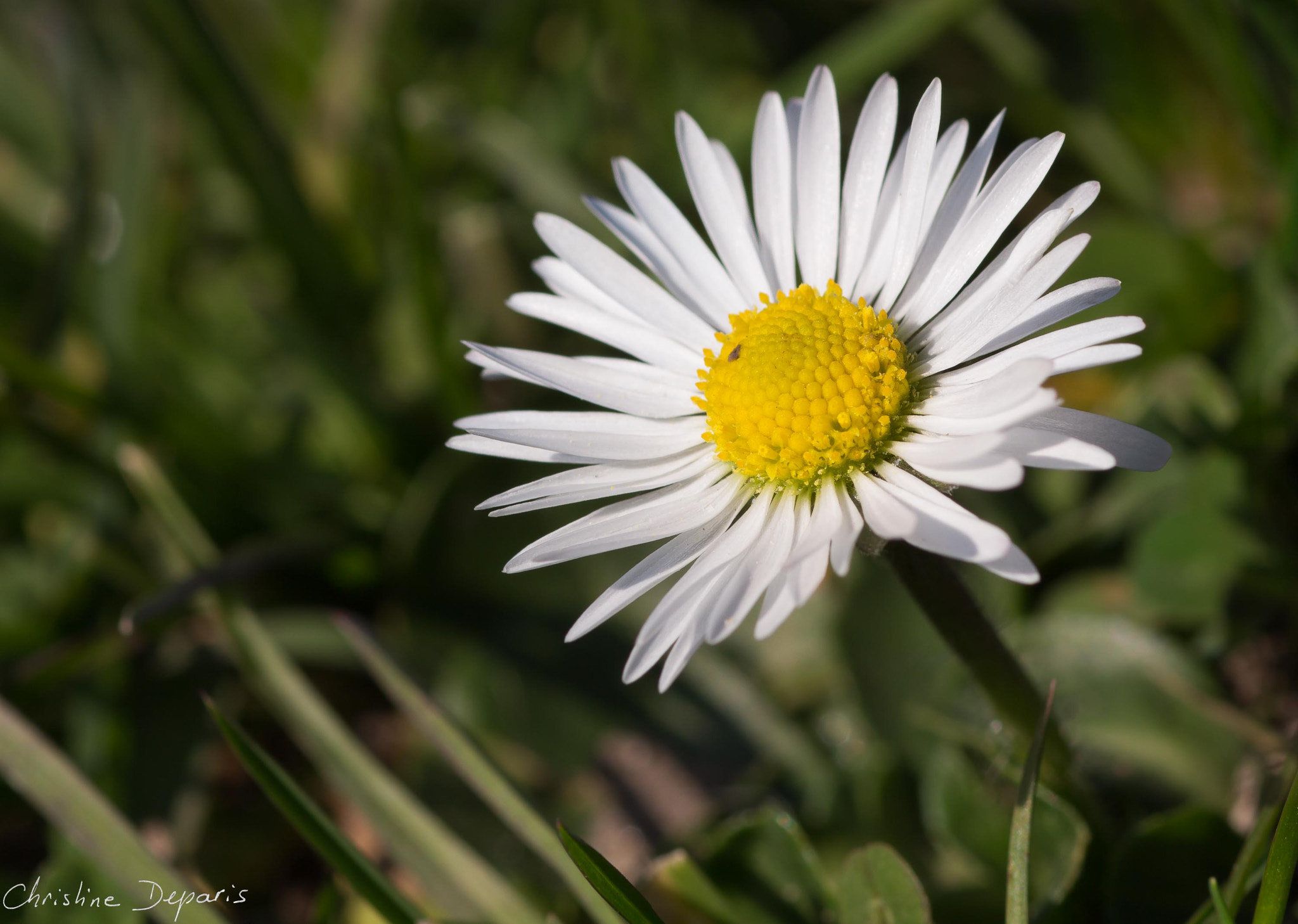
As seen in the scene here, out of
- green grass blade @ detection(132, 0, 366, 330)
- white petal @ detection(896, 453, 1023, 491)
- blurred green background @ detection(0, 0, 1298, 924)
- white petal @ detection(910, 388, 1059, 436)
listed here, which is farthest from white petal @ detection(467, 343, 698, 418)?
green grass blade @ detection(132, 0, 366, 330)

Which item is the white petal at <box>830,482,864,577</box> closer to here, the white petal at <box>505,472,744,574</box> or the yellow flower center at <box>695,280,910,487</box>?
the yellow flower center at <box>695,280,910,487</box>

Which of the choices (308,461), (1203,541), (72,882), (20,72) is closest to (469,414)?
(308,461)

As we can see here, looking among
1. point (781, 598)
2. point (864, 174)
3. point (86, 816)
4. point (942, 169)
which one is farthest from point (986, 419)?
point (86, 816)

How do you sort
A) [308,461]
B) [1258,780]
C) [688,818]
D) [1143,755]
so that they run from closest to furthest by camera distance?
[1258,780]
[1143,755]
[688,818]
[308,461]

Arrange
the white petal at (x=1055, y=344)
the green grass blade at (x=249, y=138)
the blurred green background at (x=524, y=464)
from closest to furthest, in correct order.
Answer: the white petal at (x=1055, y=344) < the blurred green background at (x=524, y=464) < the green grass blade at (x=249, y=138)

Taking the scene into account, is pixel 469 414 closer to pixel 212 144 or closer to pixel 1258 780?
pixel 212 144

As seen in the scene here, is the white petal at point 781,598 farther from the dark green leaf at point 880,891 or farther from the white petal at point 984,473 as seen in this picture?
the dark green leaf at point 880,891

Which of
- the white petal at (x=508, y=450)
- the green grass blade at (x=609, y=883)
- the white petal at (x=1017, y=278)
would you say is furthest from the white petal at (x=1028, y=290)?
the green grass blade at (x=609, y=883)
